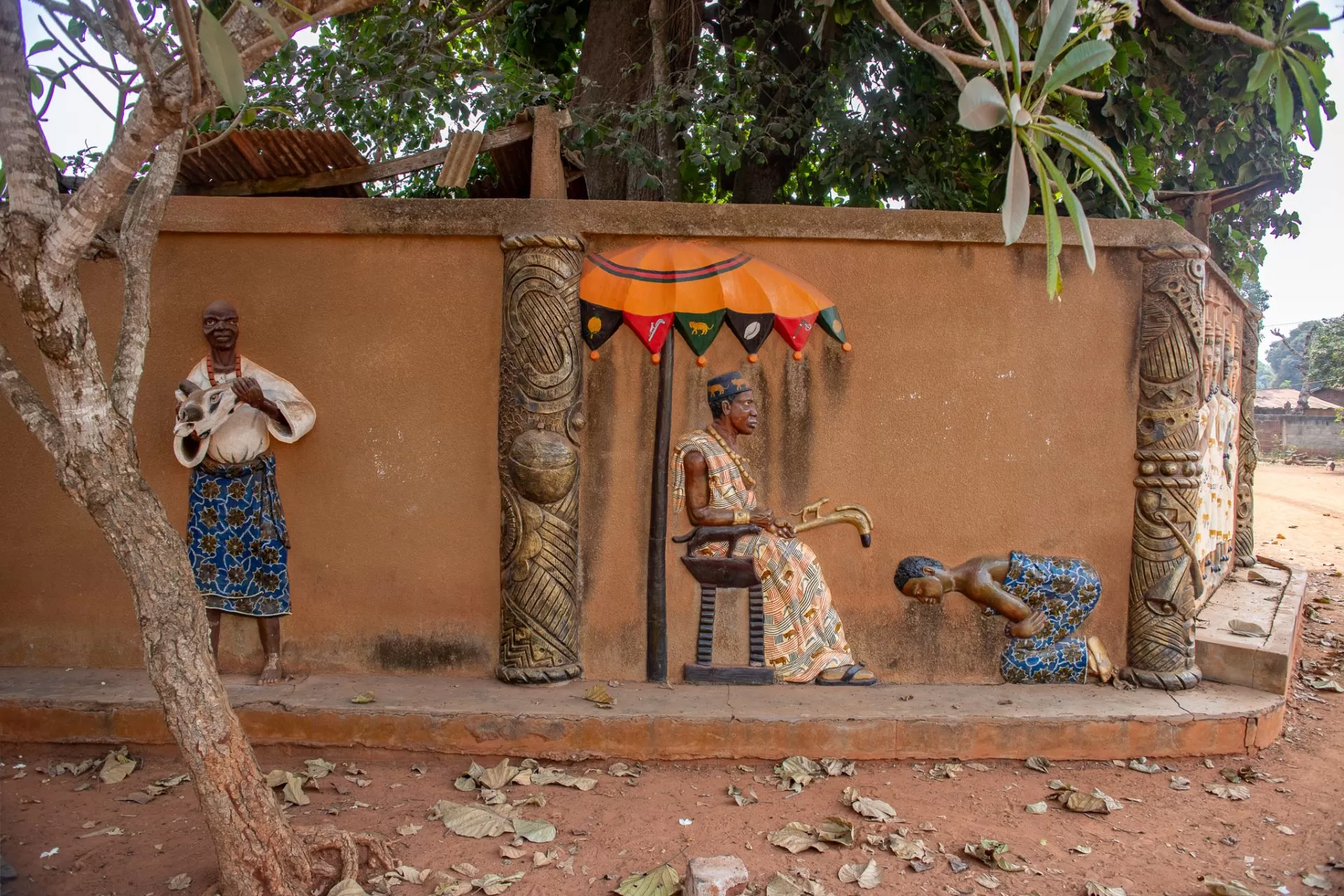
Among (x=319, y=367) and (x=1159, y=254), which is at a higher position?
(x=1159, y=254)

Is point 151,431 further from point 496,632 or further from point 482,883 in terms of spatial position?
point 482,883

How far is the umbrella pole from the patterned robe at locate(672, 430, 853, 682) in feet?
0.23

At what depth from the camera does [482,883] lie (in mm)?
3377

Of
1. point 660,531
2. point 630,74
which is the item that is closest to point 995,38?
point 660,531

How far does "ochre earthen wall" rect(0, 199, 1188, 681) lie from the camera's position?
4.78m

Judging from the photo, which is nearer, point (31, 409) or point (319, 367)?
point (31, 409)

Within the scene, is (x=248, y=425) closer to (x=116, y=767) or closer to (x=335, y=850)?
(x=116, y=767)

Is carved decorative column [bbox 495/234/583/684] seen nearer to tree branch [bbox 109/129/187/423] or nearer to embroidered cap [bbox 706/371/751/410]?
embroidered cap [bbox 706/371/751/410]

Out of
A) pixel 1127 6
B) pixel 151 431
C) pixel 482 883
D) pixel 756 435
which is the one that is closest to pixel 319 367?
pixel 151 431

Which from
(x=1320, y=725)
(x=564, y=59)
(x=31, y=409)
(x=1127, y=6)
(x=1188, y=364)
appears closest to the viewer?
(x=31, y=409)

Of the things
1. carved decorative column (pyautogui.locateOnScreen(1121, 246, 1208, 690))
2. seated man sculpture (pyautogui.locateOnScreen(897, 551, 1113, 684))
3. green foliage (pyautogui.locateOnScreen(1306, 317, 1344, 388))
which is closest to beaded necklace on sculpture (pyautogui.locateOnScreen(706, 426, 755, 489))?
seated man sculpture (pyautogui.locateOnScreen(897, 551, 1113, 684))

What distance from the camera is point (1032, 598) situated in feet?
15.7

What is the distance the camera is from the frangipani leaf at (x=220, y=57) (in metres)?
2.08

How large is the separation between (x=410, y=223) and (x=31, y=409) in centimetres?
217
